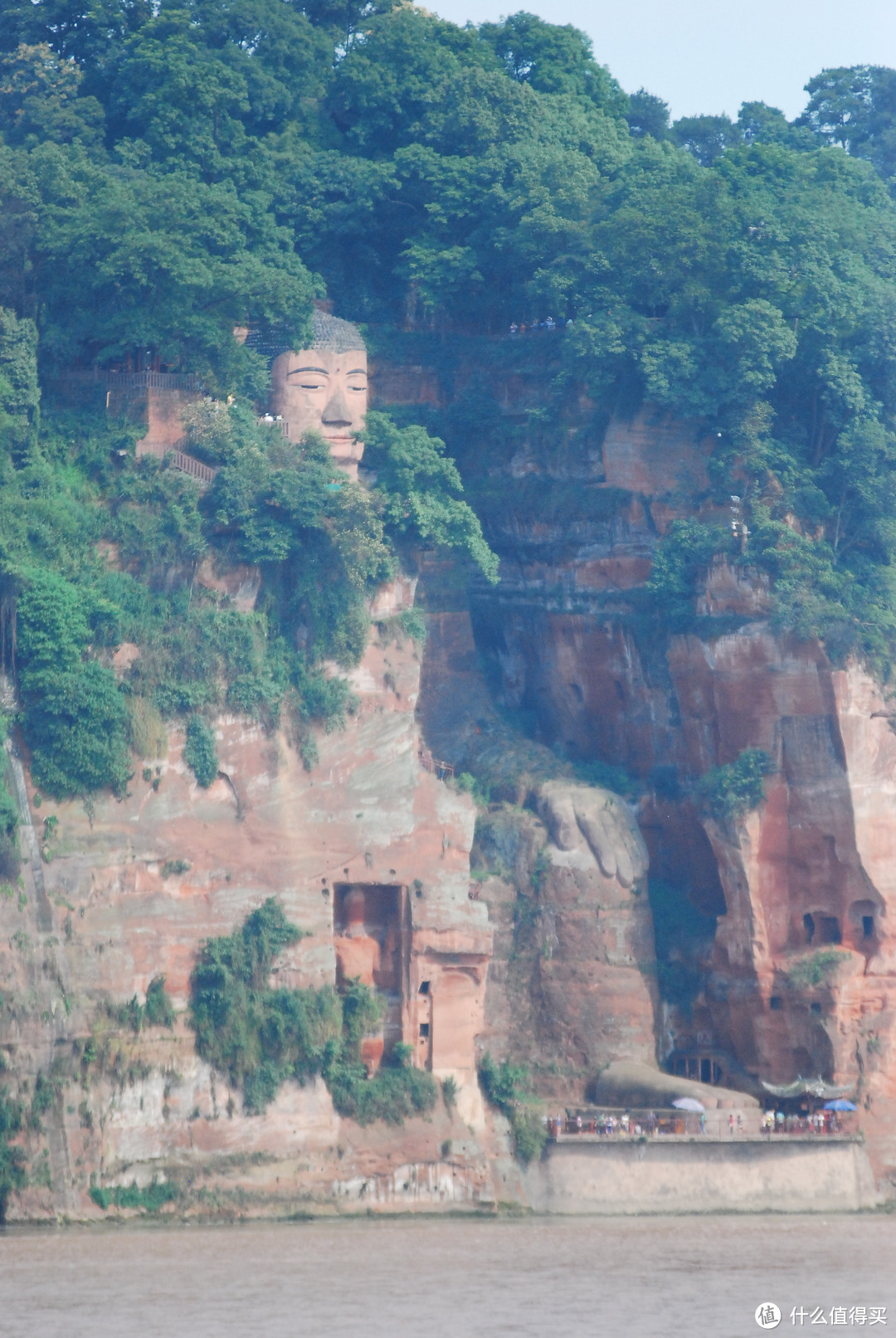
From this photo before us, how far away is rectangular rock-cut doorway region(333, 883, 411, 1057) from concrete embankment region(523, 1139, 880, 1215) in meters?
4.65

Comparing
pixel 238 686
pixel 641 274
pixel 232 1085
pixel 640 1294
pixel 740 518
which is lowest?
pixel 640 1294

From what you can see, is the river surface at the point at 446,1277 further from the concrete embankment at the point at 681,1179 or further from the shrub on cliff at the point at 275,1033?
the shrub on cliff at the point at 275,1033

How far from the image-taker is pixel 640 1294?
4866cm

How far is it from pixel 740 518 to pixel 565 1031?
1268 centimetres

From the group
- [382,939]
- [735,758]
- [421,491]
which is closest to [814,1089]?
[735,758]

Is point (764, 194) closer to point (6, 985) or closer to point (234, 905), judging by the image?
point (234, 905)

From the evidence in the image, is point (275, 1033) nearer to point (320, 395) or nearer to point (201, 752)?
point (201, 752)

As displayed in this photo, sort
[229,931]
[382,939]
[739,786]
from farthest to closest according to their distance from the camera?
1. [739,786]
2. [382,939]
3. [229,931]

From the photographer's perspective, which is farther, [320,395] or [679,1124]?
[320,395]

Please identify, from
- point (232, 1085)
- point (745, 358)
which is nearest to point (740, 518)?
point (745, 358)

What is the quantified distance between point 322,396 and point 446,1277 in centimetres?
2309

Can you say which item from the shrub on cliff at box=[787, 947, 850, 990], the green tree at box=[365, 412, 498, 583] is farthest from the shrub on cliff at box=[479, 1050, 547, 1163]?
the green tree at box=[365, 412, 498, 583]

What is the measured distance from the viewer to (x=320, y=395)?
211ft

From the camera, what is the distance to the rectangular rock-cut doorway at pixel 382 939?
5988 cm
